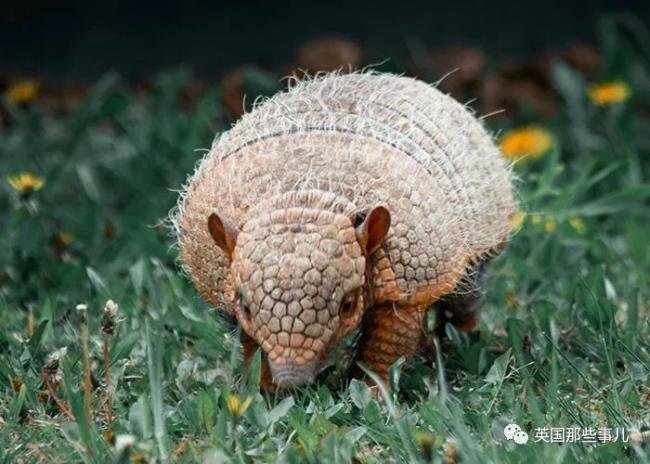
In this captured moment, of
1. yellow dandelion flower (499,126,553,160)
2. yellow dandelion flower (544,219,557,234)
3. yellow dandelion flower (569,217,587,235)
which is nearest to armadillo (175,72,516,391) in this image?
yellow dandelion flower (544,219,557,234)

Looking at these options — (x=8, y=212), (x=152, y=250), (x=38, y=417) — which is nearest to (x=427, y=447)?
(x=38, y=417)

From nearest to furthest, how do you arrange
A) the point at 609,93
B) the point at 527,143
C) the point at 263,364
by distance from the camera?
the point at 263,364 < the point at 527,143 < the point at 609,93

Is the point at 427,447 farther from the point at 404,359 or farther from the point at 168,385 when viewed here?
the point at 168,385

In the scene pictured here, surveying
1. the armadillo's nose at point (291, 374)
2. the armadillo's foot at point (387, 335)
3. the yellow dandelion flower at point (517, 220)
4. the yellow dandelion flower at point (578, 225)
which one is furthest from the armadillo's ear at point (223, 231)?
the yellow dandelion flower at point (578, 225)

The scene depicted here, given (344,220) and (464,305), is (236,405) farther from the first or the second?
(464,305)

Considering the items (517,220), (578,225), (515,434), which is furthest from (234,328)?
(578,225)

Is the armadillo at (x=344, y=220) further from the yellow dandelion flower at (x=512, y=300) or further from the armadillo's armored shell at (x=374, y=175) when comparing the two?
the yellow dandelion flower at (x=512, y=300)

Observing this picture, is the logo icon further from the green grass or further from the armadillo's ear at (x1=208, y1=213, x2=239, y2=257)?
the armadillo's ear at (x1=208, y1=213, x2=239, y2=257)
